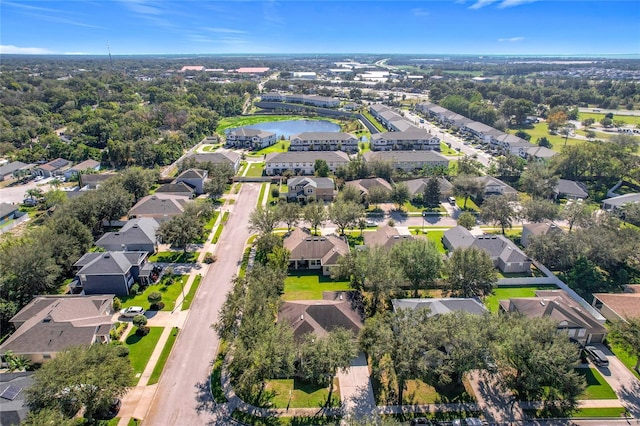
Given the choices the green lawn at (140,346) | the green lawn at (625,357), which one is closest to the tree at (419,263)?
the green lawn at (625,357)

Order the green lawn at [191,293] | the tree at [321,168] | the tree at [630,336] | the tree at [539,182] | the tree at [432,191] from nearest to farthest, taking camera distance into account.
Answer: the tree at [630,336] < the green lawn at [191,293] < the tree at [432,191] < the tree at [539,182] < the tree at [321,168]

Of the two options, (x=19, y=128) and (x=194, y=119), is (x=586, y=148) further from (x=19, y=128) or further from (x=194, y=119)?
(x=19, y=128)

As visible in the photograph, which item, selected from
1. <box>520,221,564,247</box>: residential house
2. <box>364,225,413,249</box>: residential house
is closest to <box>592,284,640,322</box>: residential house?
→ <box>520,221,564,247</box>: residential house

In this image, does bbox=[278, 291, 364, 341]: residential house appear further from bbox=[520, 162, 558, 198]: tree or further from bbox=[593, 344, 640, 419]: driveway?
bbox=[520, 162, 558, 198]: tree

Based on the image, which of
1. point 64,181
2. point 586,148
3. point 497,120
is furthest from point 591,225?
point 64,181

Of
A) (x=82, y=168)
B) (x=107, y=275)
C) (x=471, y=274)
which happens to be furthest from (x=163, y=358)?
(x=82, y=168)

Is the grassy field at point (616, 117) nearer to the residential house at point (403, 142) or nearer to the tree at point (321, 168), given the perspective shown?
the residential house at point (403, 142)
